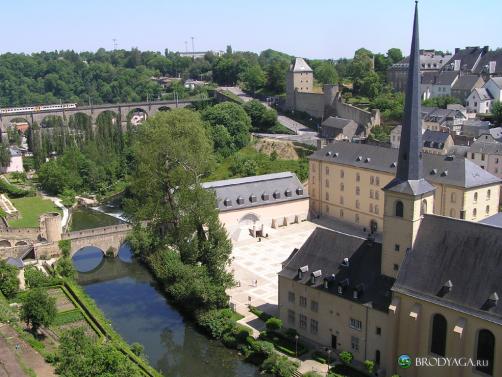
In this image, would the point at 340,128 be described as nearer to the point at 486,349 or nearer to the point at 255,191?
the point at 255,191

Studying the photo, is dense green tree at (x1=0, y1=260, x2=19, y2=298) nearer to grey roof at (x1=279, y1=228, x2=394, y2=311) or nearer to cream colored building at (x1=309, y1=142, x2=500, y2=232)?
grey roof at (x1=279, y1=228, x2=394, y2=311)

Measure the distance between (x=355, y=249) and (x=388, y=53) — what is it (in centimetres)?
9676

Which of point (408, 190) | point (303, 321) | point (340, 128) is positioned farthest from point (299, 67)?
point (408, 190)

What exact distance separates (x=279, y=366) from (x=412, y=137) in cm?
1461

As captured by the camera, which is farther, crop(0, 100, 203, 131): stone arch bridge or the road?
crop(0, 100, 203, 131): stone arch bridge

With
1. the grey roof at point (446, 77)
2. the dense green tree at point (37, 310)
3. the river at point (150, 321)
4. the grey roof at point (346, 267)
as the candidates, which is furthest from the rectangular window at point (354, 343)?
the grey roof at point (446, 77)

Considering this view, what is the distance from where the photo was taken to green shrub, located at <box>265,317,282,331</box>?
35406 mm

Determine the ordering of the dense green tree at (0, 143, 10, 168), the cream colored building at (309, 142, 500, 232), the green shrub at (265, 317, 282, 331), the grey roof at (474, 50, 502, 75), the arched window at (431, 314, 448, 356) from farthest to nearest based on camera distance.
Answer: the grey roof at (474, 50, 502, 75) < the dense green tree at (0, 143, 10, 168) < the cream colored building at (309, 142, 500, 232) < the green shrub at (265, 317, 282, 331) < the arched window at (431, 314, 448, 356)

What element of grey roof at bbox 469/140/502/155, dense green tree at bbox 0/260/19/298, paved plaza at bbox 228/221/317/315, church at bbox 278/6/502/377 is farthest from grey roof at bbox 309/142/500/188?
dense green tree at bbox 0/260/19/298

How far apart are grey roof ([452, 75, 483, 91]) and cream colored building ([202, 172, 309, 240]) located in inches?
1722

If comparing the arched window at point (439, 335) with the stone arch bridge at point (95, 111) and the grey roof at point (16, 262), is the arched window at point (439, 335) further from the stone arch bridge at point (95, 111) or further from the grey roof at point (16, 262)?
the stone arch bridge at point (95, 111)

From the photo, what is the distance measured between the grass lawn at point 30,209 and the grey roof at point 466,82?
64.9m

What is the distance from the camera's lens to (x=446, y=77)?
95.6 metres

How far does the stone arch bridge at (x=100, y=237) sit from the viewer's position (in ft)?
172
